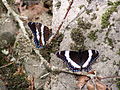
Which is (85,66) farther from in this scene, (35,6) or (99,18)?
(35,6)

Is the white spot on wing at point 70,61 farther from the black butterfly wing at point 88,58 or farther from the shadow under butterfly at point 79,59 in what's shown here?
the black butterfly wing at point 88,58

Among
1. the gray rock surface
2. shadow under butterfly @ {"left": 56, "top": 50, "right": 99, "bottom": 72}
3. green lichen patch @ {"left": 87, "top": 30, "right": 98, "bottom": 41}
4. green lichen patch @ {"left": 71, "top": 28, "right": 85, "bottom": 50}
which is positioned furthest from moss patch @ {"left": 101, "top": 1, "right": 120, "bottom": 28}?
shadow under butterfly @ {"left": 56, "top": 50, "right": 99, "bottom": 72}

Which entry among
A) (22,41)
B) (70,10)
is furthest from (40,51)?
(70,10)

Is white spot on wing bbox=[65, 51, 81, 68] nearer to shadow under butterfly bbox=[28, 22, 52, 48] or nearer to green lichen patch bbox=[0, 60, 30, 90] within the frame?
shadow under butterfly bbox=[28, 22, 52, 48]

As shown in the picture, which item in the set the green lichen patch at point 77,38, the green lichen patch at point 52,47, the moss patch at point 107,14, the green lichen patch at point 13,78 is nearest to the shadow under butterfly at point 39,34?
the green lichen patch at point 52,47

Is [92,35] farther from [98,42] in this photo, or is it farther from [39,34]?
[39,34]
